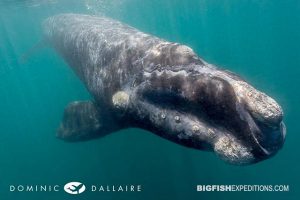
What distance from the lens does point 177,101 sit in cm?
766

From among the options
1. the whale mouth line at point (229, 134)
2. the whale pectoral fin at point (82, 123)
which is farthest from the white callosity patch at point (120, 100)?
the whale pectoral fin at point (82, 123)

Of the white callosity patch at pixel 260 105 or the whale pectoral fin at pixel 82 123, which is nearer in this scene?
the white callosity patch at pixel 260 105

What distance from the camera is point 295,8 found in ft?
305

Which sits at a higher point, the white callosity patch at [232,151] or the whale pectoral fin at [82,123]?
the whale pectoral fin at [82,123]

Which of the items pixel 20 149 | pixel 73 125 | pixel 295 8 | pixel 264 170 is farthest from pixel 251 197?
pixel 295 8

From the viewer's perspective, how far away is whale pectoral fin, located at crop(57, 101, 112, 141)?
1168 cm

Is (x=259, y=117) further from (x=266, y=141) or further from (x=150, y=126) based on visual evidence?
(x=150, y=126)

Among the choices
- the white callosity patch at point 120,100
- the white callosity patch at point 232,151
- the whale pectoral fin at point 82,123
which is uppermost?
the whale pectoral fin at point 82,123

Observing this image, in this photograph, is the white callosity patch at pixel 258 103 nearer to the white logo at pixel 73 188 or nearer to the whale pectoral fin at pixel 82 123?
the whale pectoral fin at pixel 82 123

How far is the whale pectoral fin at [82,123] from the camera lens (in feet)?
38.3

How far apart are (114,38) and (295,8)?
317ft

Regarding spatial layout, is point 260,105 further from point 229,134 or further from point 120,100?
point 120,100

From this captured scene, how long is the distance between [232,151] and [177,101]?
1.83 metres

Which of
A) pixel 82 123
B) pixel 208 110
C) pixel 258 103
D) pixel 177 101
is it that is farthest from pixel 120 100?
pixel 258 103
